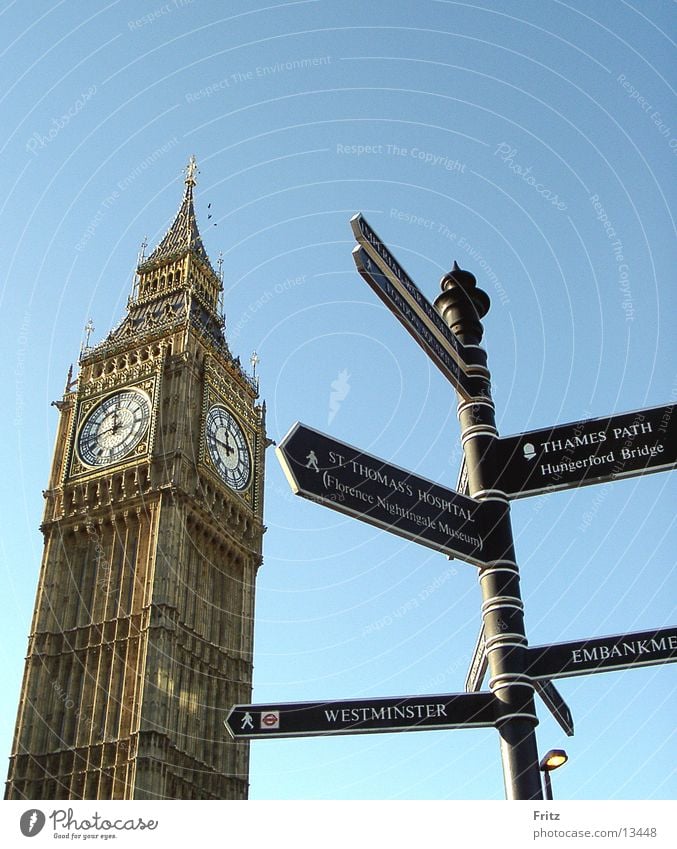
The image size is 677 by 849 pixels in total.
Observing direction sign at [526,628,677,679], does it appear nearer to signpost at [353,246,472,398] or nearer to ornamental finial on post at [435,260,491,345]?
signpost at [353,246,472,398]

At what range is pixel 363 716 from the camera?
22.4 ft

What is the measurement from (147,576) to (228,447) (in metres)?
8.85

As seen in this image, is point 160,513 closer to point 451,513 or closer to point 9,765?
point 9,765

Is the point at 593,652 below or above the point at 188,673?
below

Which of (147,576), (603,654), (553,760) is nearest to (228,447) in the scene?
(147,576)

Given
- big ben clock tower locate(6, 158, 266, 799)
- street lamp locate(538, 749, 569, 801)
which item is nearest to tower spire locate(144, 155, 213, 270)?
big ben clock tower locate(6, 158, 266, 799)

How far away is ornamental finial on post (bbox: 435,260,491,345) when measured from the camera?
845cm

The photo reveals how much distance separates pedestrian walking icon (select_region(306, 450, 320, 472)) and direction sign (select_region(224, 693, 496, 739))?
1.70 metres

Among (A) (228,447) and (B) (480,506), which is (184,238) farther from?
(B) (480,506)

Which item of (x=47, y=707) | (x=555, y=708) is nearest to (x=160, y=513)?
(x=47, y=707)

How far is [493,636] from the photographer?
6.89 metres

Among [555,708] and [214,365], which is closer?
[555,708]

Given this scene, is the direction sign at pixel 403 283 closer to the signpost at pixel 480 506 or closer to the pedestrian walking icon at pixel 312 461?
the signpost at pixel 480 506

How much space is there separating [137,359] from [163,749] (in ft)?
68.0
